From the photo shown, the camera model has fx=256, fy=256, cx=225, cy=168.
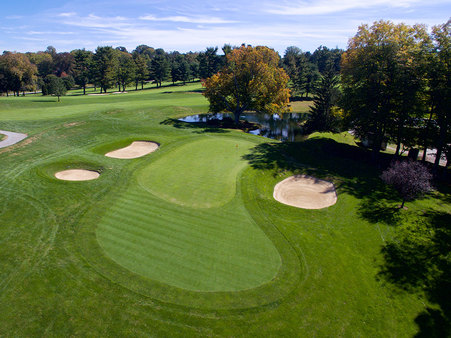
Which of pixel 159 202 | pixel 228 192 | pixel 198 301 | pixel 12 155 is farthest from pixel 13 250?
pixel 12 155

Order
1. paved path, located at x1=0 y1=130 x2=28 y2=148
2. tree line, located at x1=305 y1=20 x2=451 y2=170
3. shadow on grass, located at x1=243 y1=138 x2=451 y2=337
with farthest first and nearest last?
paved path, located at x1=0 y1=130 x2=28 y2=148 < tree line, located at x1=305 y1=20 x2=451 y2=170 < shadow on grass, located at x1=243 y1=138 x2=451 y2=337

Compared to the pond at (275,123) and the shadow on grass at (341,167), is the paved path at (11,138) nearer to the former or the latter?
the pond at (275,123)

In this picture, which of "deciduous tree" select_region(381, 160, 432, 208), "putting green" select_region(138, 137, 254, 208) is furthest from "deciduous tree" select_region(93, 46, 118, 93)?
"deciduous tree" select_region(381, 160, 432, 208)

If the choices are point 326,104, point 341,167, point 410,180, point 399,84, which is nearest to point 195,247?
point 410,180

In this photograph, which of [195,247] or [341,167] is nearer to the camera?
[195,247]

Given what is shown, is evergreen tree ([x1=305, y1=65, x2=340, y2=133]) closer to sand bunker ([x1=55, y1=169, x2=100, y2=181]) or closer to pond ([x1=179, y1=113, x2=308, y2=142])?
pond ([x1=179, y1=113, x2=308, y2=142])

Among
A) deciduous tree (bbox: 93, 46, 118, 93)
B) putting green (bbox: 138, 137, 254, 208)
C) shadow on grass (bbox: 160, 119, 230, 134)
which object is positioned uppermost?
deciduous tree (bbox: 93, 46, 118, 93)

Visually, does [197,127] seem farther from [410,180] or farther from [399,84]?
[410,180]
